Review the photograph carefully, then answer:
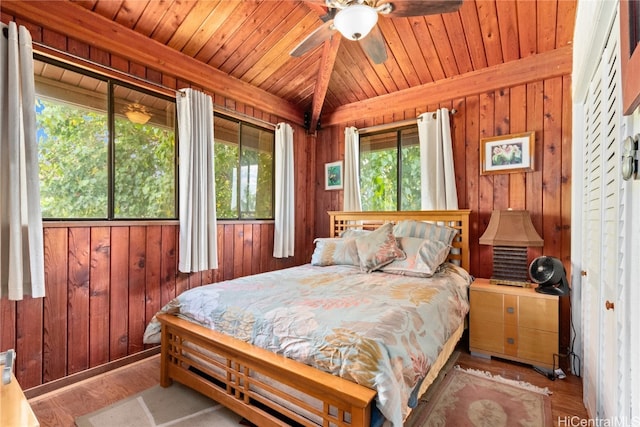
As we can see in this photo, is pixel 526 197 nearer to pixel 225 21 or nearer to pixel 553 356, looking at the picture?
pixel 553 356

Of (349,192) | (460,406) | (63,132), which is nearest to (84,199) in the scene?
(63,132)

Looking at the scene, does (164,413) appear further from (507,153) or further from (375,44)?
(507,153)

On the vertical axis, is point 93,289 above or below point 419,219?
below

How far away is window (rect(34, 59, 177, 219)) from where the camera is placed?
226cm

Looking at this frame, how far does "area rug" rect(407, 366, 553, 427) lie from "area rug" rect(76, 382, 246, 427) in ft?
3.84

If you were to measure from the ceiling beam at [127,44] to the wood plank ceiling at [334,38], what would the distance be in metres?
0.06

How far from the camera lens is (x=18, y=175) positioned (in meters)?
1.97

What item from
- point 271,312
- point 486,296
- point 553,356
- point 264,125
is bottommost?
point 553,356

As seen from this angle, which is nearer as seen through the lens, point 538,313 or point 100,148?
point 538,313

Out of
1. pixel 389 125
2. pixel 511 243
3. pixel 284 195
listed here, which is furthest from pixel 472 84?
pixel 284 195

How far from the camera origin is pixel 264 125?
3861mm

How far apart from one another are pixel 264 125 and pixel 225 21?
1307mm

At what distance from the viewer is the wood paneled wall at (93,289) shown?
6.96 feet

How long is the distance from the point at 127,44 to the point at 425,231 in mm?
3133
